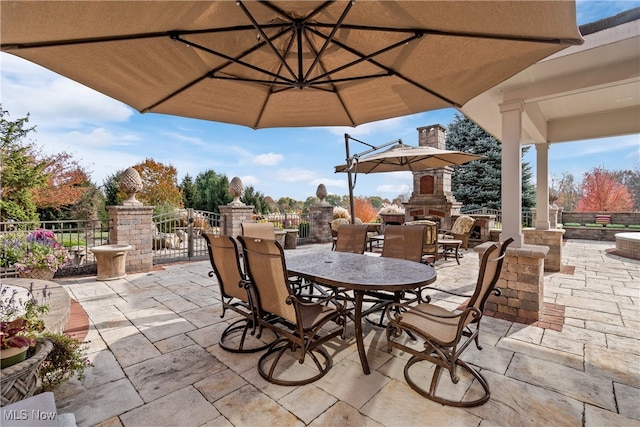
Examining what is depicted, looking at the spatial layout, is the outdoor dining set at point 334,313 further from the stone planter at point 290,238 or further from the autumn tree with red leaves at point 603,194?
the autumn tree with red leaves at point 603,194

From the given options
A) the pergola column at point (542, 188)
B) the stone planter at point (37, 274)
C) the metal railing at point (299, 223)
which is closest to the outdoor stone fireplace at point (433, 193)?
the pergola column at point (542, 188)

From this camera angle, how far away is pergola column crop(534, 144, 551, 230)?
578cm

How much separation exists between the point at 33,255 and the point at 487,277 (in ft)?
19.3

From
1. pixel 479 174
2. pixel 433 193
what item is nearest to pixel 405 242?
pixel 433 193

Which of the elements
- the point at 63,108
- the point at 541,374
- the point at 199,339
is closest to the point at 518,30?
the point at 541,374

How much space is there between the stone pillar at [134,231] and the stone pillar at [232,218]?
158cm

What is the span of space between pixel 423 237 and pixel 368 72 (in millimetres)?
1854

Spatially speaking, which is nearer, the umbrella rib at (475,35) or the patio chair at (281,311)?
the umbrella rib at (475,35)

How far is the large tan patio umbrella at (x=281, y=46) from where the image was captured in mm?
1559

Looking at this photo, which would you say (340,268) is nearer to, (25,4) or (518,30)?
(518,30)

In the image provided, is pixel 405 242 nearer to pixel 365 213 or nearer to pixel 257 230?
pixel 257 230

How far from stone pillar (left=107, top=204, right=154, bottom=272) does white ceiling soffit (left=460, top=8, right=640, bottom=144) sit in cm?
578

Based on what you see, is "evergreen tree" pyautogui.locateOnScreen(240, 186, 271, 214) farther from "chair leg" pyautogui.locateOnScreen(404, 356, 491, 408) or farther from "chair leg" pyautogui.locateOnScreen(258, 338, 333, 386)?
"chair leg" pyautogui.locateOnScreen(404, 356, 491, 408)

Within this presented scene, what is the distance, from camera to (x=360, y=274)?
2336 mm
